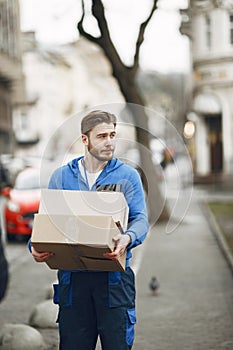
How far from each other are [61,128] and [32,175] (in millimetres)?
14572

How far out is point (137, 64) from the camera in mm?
20234

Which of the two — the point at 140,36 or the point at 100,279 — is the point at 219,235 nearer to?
the point at 140,36

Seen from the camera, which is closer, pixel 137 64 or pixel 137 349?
pixel 137 349

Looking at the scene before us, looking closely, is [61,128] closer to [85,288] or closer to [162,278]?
[85,288]

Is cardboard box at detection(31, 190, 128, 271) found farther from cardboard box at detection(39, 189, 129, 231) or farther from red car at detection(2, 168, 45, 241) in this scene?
red car at detection(2, 168, 45, 241)

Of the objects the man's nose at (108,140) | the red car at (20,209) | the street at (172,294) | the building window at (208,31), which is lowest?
the building window at (208,31)

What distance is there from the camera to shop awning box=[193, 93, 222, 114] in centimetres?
3916

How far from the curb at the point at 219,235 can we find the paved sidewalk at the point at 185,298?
113 millimetres

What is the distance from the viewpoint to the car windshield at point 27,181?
1878 cm

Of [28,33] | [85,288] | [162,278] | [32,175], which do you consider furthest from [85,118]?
[28,33]

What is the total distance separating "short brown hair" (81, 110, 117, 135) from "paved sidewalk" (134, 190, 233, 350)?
142 inches

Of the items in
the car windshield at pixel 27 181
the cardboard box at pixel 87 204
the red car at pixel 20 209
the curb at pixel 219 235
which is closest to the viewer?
the cardboard box at pixel 87 204

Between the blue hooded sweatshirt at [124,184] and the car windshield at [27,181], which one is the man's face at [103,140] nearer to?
the blue hooded sweatshirt at [124,184]

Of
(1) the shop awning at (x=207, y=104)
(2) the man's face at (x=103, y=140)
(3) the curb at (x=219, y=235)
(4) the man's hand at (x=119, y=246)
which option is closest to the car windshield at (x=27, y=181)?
(3) the curb at (x=219, y=235)
